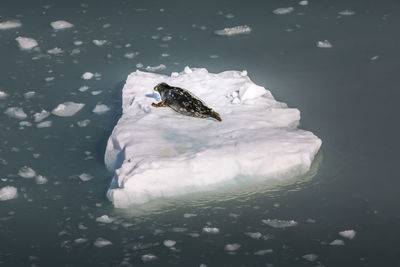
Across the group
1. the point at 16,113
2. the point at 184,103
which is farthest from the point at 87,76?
the point at 184,103

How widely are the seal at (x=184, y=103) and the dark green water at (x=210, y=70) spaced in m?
0.54

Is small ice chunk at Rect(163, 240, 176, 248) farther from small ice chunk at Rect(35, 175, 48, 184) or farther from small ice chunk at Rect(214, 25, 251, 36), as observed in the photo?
small ice chunk at Rect(214, 25, 251, 36)

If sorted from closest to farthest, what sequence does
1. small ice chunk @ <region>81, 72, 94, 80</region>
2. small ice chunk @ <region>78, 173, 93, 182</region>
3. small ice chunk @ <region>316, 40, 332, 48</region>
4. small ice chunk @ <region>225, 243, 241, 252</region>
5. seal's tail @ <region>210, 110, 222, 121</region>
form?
small ice chunk @ <region>225, 243, 241, 252</region>, small ice chunk @ <region>78, 173, 93, 182</region>, seal's tail @ <region>210, 110, 222, 121</region>, small ice chunk @ <region>81, 72, 94, 80</region>, small ice chunk @ <region>316, 40, 332, 48</region>

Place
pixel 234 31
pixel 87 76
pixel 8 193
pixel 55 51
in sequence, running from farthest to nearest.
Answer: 1. pixel 234 31
2. pixel 55 51
3. pixel 87 76
4. pixel 8 193

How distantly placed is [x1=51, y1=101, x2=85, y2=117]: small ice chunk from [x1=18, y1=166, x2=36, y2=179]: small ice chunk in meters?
0.91

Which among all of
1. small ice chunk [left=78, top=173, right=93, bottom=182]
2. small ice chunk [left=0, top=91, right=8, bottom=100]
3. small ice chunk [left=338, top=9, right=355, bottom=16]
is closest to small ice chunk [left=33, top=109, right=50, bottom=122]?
small ice chunk [left=0, top=91, right=8, bottom=100]

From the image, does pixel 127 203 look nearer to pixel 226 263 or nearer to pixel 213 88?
pixel 226 263

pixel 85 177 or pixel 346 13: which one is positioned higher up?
pixel 346 13

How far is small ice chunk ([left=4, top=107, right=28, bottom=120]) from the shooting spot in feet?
21.6

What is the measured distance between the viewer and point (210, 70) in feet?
23.9

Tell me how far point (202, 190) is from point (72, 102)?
197 cm

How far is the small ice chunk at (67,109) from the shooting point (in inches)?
Answer: 259

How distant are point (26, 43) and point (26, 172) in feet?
8.77

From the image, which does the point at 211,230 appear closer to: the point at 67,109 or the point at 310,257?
the point at 310,257
